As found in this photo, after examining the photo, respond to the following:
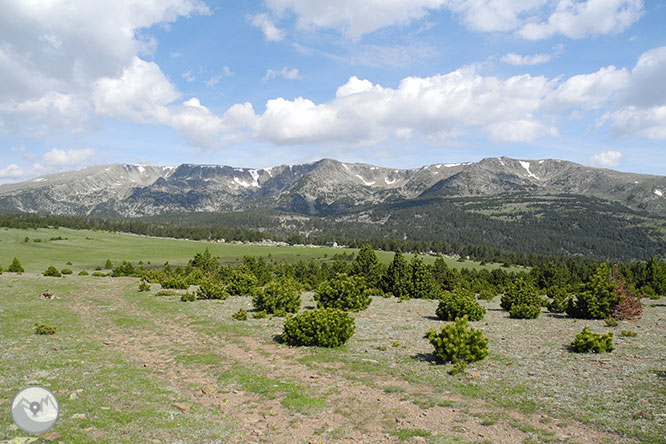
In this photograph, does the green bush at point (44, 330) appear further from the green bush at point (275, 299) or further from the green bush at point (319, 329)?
the green bush at point (275, 299)

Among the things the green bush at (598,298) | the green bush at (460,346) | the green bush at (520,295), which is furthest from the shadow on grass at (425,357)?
the green bush at (520,295)

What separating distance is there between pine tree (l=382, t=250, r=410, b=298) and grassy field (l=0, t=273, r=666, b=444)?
26.0 meters

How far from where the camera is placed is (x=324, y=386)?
13.5 m

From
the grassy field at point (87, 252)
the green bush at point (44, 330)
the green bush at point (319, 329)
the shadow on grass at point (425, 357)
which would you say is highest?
the green bush at point (319, 329)

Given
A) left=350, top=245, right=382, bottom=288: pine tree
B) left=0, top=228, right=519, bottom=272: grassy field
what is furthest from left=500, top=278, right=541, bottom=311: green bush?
left=0, top=228, right=519, bottom=272: grassy field

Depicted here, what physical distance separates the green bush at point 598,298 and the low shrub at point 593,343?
1384 centimetres

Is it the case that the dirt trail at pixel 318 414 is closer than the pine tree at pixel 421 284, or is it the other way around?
the dirt trail at pixel 318 414

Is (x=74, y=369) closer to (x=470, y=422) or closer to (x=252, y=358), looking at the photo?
(x=252, y=358)

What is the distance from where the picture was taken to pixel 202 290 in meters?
37.5

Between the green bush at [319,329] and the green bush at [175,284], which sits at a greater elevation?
the green bush at [319,329]

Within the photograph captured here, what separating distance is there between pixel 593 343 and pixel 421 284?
32.8 m

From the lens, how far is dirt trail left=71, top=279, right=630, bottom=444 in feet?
31.4

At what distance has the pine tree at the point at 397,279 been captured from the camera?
165 ft

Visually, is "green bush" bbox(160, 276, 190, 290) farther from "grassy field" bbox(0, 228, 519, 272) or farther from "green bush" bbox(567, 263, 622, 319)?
"grassy field" bbox(0, 228, 519, 272)
